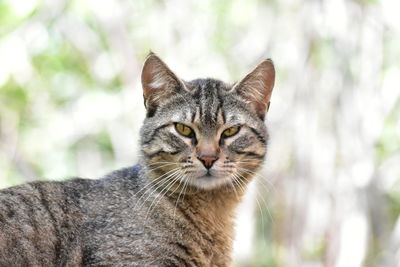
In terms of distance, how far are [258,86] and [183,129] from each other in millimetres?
795

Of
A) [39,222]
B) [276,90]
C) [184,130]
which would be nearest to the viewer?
[39,222]

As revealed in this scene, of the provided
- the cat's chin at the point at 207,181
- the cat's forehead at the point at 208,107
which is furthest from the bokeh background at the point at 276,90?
the cat's chin at the point at 207,181

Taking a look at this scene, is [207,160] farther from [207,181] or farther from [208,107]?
[208,107]

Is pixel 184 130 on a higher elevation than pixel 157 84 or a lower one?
lower

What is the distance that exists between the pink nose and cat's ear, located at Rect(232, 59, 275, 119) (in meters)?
0.77

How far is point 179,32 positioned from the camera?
11.3 meters

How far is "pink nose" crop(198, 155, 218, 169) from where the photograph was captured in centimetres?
508

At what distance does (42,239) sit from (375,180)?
5987mm

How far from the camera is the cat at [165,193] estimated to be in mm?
4934

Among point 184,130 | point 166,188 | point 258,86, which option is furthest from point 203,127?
point 258,86

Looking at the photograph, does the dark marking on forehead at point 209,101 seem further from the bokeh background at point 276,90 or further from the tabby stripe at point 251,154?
the bokeh background at point 276,90

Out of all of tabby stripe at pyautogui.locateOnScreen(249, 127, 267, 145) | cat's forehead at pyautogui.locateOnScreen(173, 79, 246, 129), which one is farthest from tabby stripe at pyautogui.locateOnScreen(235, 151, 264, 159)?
cat's forehead at pyautogui.locateOnScreen(173, 79, 246, 129)

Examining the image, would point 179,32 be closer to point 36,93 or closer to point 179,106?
point 36,93

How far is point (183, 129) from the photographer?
5324mm
